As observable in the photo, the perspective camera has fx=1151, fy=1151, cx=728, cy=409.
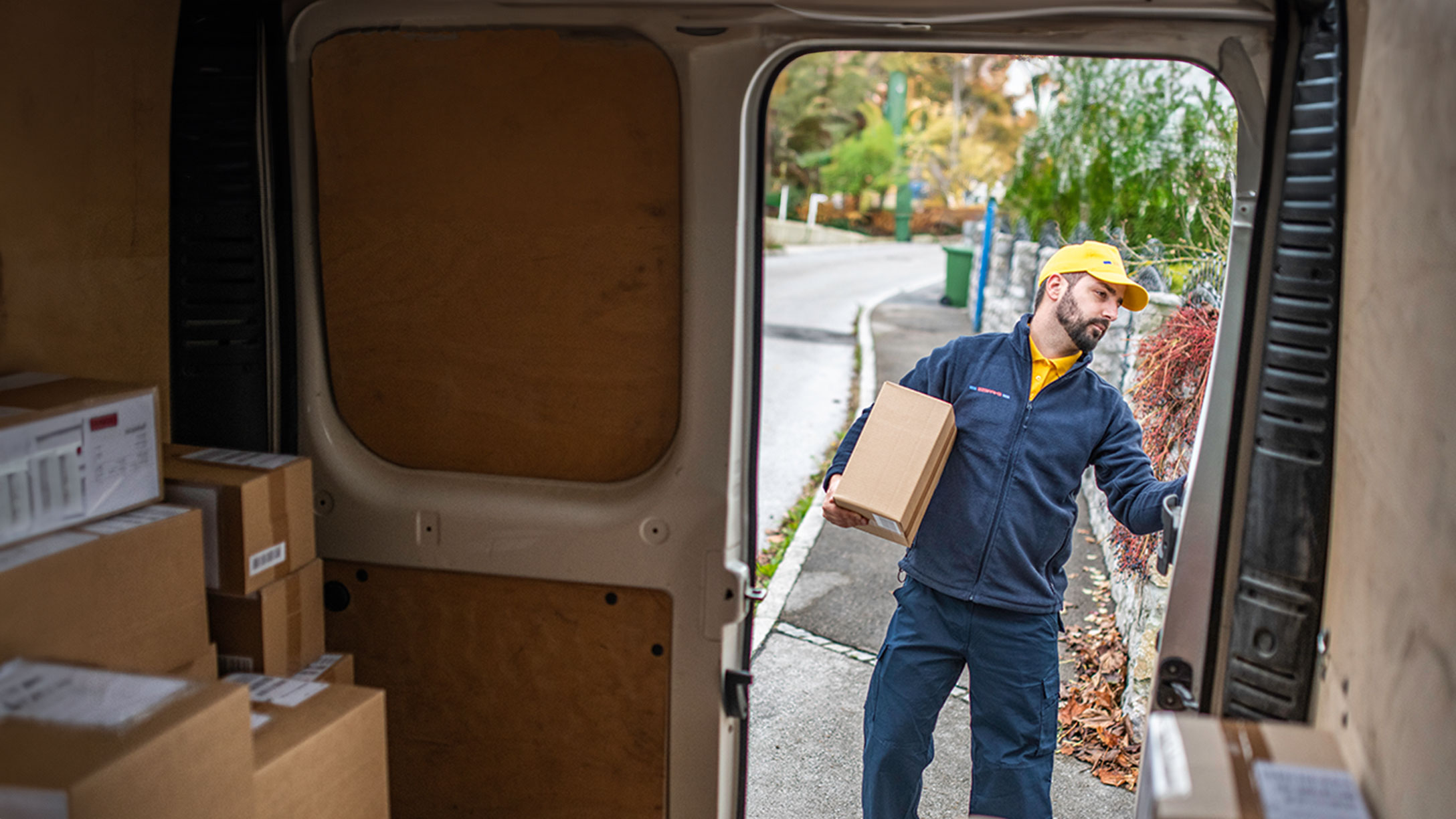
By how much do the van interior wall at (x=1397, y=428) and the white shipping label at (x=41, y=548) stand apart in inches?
71.5

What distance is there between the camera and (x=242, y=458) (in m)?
2.28

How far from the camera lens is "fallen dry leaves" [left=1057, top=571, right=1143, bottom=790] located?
167 inches

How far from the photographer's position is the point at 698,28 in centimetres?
215

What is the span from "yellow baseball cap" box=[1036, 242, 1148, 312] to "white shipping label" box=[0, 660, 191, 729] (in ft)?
8.15

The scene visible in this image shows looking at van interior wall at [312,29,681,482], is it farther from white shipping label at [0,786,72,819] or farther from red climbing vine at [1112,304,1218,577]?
red climbing vine at [1112,304,1218,577]

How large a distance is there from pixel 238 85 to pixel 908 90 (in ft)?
117

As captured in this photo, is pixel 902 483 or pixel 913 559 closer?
pixel 902 483

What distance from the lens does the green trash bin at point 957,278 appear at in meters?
16.0

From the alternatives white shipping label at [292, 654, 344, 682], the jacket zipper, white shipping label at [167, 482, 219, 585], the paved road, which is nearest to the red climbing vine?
the jacket zipper

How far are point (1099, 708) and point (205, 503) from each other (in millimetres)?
3609

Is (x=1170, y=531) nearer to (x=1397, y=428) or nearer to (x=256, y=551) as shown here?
(x=1397, y=428)

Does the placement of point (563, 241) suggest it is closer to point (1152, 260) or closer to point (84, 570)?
point (84, 570)

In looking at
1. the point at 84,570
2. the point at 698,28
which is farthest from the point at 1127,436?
the point at 84,570

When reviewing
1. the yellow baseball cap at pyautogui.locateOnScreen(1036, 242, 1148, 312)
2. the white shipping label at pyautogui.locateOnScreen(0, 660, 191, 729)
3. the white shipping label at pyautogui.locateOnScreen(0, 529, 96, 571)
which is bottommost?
the white shipping label at pyautogui.locateOnScreen(0, 660, 191, 729)
